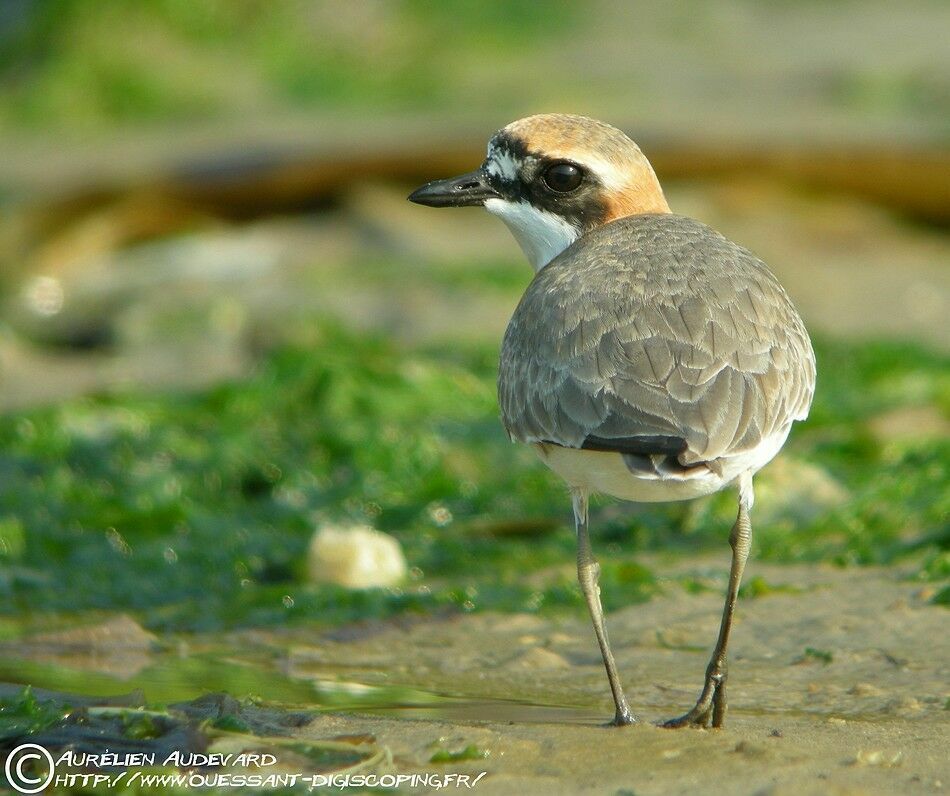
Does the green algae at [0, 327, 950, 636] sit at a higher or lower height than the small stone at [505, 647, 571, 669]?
lower

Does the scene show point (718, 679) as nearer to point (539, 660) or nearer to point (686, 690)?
A: point (686, 690)

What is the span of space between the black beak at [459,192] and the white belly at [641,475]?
130 cm

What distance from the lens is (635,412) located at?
443 cm

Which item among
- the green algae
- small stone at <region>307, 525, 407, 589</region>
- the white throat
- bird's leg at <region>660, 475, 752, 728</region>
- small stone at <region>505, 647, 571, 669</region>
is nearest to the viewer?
bird's leg at <region>660, 475, 752, 728</region>

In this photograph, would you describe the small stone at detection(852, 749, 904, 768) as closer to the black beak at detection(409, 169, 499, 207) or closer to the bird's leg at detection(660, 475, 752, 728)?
the bird's leg at detection(660, 475, 752, 728)

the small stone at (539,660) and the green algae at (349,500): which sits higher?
the small stone at (539,660)

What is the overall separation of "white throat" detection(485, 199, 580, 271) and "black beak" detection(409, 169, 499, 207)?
0.04 m

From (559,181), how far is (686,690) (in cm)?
188

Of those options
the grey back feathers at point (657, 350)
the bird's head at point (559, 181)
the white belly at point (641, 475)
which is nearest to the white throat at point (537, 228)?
the bird's head at point (559, 181)

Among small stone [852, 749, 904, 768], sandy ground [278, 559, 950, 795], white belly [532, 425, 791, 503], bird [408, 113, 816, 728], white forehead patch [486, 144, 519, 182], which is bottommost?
sandy ground [278, 559, 950, 795]

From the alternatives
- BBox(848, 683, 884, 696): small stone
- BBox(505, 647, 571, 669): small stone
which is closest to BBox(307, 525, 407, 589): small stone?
BBox(505, 647, 571, 669): small stone

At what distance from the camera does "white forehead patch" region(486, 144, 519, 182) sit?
568 centimetres

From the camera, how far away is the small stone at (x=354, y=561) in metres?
6.53

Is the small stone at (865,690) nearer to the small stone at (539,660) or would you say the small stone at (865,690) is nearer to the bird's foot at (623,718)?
the bird's foot at (623,718)
